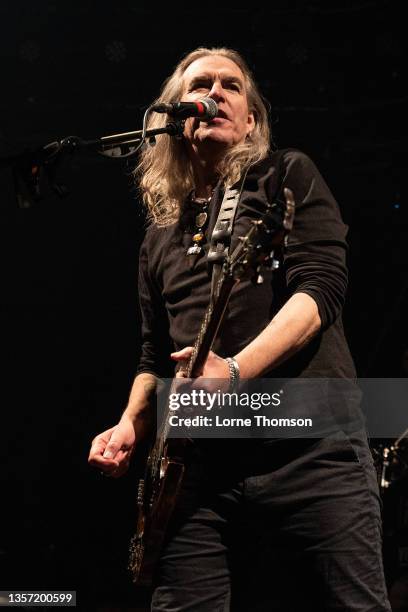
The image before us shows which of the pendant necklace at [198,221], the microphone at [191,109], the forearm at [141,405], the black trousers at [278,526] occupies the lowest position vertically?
the black trousers at [278,526]

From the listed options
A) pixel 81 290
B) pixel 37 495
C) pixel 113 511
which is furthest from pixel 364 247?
pixel 37 495

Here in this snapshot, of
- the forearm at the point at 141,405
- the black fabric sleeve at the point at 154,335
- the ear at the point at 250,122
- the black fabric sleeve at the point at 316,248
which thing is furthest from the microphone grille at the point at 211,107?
the forearm at the point at 141,405

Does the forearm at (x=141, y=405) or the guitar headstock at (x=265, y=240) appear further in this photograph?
the forearm at (x=141, y=405)

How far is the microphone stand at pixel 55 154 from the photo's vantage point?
2.21 metres

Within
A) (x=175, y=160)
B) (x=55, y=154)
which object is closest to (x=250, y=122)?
(x=175, y=160)

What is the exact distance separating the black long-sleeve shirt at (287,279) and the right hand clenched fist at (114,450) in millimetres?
301

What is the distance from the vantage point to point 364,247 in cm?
442

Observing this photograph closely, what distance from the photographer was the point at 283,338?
1.74 metres

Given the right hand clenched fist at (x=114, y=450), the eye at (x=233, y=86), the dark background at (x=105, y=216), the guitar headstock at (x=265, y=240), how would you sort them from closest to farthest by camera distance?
1. the guitar headstock at (x=265, y=240)
2. the right hand clenched fist at (x=114, y=450)
3. the eye at (x=233, y=86)
4. the dark background at (x=105, y=216)

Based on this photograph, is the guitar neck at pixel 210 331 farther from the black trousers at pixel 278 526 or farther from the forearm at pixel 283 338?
the black trousers at pixel 278 526

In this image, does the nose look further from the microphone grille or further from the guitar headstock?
the guitar headstock

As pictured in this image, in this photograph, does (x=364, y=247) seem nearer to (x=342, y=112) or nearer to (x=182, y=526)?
(x=342, y=112)

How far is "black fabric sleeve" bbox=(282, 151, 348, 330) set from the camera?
72.9 inches

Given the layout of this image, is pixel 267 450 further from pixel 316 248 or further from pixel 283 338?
pixel 316 248
